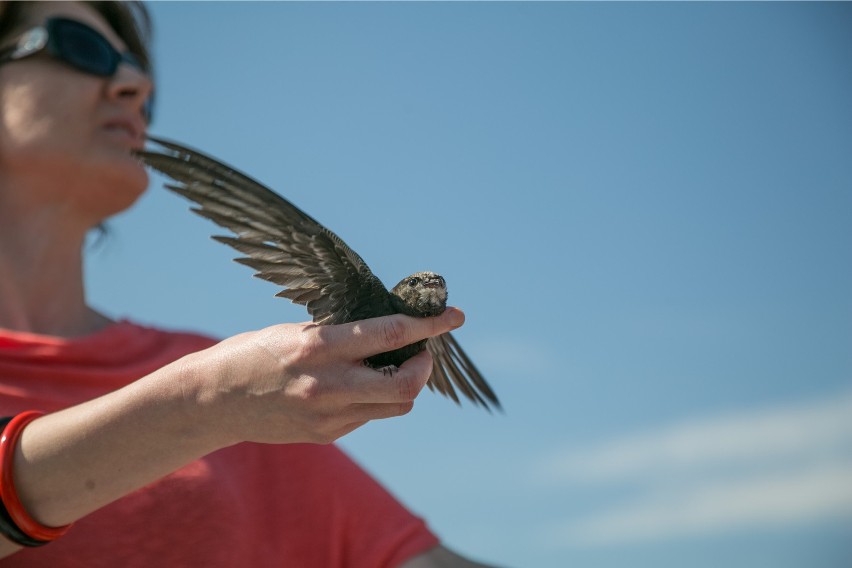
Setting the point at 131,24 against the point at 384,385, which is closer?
the point at 384,385

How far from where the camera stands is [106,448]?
3123 mm

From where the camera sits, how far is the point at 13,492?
3143 mm

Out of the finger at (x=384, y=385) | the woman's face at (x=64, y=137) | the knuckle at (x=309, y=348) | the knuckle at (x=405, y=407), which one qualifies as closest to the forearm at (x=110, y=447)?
the knuckle at (x=309, y=348)

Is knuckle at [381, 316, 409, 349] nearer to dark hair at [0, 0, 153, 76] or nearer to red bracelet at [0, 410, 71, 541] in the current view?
red bracelet at [0, 410, 71, 541]

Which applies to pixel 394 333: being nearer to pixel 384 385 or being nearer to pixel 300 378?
pixel 384 385

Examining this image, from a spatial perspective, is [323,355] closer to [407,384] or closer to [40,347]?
[407,384]

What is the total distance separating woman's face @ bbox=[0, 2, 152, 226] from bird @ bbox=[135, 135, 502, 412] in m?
2.08

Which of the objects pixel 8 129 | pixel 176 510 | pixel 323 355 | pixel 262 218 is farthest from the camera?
pixel 8 129

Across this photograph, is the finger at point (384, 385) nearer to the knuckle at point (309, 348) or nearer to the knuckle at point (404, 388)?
the knuckle at point (404, 388)

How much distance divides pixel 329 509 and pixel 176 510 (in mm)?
940

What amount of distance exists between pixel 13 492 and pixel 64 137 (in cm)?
241

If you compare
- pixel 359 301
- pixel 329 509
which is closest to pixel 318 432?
pixel 359 301

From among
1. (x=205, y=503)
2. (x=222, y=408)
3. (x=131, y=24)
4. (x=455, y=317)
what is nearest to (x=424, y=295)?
(x=455, y=317)

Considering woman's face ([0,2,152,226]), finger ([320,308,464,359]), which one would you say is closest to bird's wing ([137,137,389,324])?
finger ([320,308,464,359])
